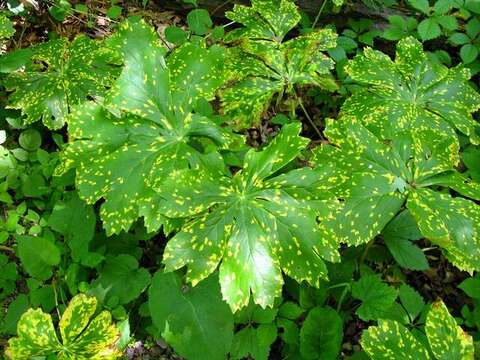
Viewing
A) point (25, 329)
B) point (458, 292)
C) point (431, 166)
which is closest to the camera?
point (25, 329)

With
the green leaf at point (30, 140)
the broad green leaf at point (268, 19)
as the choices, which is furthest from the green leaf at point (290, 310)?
the green leaf at point (30, 140)

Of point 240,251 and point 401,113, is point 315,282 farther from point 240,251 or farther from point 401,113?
point 401,113

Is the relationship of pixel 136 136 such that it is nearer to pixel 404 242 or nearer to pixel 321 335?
pixel 321 335

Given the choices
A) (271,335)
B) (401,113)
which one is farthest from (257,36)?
(271,335)

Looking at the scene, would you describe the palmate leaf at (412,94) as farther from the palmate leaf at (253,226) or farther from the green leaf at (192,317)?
the green leaf at (192,317)

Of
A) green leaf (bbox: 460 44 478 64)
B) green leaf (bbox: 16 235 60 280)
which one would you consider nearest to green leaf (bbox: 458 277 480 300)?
green leaf (bbox: 460 44 478 64)
